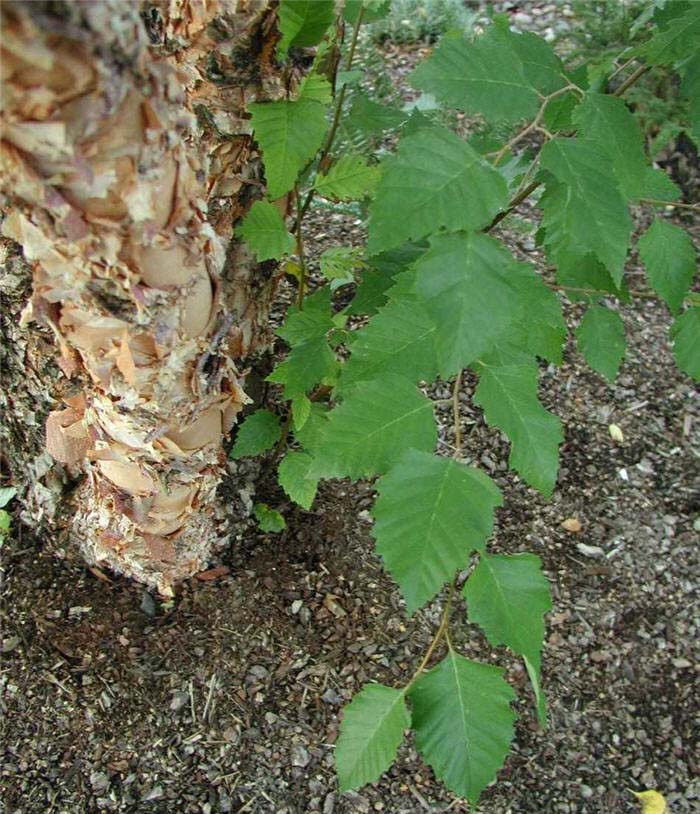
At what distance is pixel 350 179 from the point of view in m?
1.29

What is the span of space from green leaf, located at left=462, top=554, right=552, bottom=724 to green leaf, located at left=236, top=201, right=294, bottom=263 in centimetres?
58

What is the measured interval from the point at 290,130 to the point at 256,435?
622mm

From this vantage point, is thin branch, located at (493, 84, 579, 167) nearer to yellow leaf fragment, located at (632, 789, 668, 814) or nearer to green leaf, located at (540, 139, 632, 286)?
green leaf, located at (540, 139, 632, 286)

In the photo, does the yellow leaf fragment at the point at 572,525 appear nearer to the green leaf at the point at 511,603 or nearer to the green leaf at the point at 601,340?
the green leaf at the point at 601,340

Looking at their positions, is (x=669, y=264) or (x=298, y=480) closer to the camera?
(x=669, y=264)

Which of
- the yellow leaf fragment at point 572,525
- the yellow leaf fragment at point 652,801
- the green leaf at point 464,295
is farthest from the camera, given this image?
the yellow leaf fragment at point 572,525

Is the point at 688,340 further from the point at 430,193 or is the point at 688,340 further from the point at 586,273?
the point at 430,193

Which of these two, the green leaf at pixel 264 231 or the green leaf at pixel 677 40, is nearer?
the green leaf at pixel 677 40

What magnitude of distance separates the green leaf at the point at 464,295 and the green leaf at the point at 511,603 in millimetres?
374

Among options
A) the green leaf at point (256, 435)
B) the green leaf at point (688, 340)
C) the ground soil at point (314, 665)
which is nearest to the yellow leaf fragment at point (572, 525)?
the ground soil at point (314, 665)

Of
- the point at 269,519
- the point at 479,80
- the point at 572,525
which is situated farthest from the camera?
the point at 572,525

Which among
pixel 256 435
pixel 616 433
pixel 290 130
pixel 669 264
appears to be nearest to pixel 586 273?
pixel 669 264

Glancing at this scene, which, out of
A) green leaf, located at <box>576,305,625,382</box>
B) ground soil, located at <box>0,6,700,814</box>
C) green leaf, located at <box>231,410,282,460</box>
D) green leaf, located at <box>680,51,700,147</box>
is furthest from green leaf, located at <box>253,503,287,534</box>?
green leaf, located at <box>680,51,700,147</box>

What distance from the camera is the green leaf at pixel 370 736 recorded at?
1130mm
